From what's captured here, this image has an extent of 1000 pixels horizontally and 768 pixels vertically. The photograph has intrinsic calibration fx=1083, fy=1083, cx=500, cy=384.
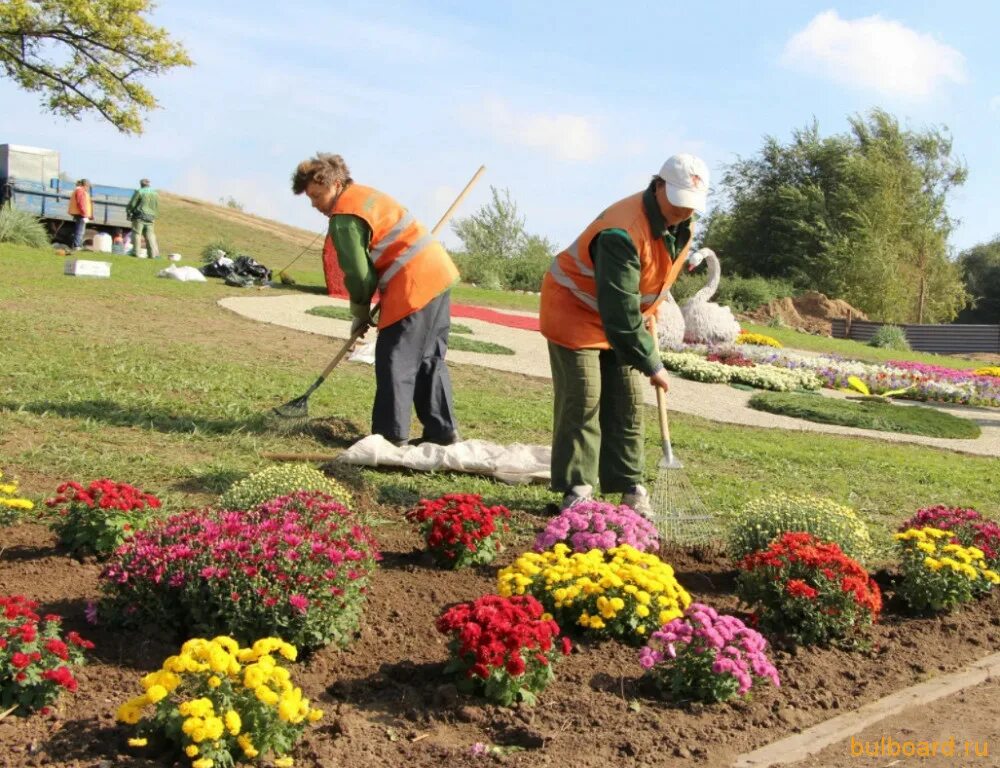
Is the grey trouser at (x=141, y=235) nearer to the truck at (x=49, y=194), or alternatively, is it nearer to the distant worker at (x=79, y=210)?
the distant worker at (x=79, y=210)

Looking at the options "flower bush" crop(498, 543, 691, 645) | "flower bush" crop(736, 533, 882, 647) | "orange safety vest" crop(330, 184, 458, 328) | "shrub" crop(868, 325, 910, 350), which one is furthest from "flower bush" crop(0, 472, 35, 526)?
"shrub" crop(868, 325, 910, 350)

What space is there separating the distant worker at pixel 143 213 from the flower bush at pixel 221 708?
68.5 feet

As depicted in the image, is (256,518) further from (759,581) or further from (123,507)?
(759,581)

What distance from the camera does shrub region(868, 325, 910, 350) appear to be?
28.4 m

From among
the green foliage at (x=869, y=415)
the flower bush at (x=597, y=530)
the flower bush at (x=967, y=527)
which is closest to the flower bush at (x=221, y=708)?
the flower bush at (x=597, y=530)

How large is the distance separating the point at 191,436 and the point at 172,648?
328cm

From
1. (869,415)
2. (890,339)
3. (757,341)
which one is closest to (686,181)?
(869,415)

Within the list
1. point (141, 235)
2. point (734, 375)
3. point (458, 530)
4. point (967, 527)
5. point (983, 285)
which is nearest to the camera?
point (458, 530)

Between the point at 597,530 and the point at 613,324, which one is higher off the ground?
the point at 613,324

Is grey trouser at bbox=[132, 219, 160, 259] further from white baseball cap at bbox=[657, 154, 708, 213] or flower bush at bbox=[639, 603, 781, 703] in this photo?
flower bush at bbox=[639, 603, 781, 703]

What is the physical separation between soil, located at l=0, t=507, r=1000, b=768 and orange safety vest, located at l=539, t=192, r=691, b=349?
1.47m

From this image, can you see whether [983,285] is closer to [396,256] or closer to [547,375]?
[547,375]

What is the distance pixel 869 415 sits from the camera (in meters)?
11.4

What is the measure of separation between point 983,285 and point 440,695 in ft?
195
